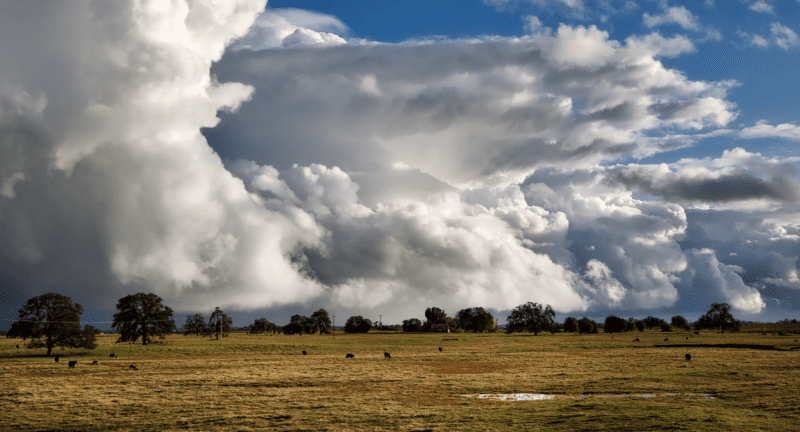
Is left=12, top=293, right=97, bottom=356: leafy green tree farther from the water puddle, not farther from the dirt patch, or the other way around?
the water puddle

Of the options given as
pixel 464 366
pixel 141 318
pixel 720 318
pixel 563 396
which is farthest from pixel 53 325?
pixel 720 318

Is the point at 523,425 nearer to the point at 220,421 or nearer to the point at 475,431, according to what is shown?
the point at 475,431

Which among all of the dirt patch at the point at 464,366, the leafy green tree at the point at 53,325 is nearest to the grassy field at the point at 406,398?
the dirt patch at the point at 464,366

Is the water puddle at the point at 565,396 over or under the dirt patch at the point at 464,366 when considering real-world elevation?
over

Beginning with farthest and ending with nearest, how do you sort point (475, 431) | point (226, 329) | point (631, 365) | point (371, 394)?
point (226, 329) < point (631, 365) < point (371, 394) < point (475, 431)

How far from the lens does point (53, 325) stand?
262ft

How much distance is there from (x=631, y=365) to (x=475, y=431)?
37.6m

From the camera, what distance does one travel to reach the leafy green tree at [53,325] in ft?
262

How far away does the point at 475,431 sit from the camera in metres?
22.1

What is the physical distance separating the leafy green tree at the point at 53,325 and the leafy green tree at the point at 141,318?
96.8 ft

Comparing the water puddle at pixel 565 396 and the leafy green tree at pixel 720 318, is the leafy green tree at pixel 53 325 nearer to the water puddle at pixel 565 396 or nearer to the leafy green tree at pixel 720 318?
the water puddle at pixel 565 396

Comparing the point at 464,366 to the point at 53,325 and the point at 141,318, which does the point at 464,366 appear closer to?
the point at 53,325

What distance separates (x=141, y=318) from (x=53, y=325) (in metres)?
34.9

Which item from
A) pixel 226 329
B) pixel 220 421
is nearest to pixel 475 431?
pixel 220 421
